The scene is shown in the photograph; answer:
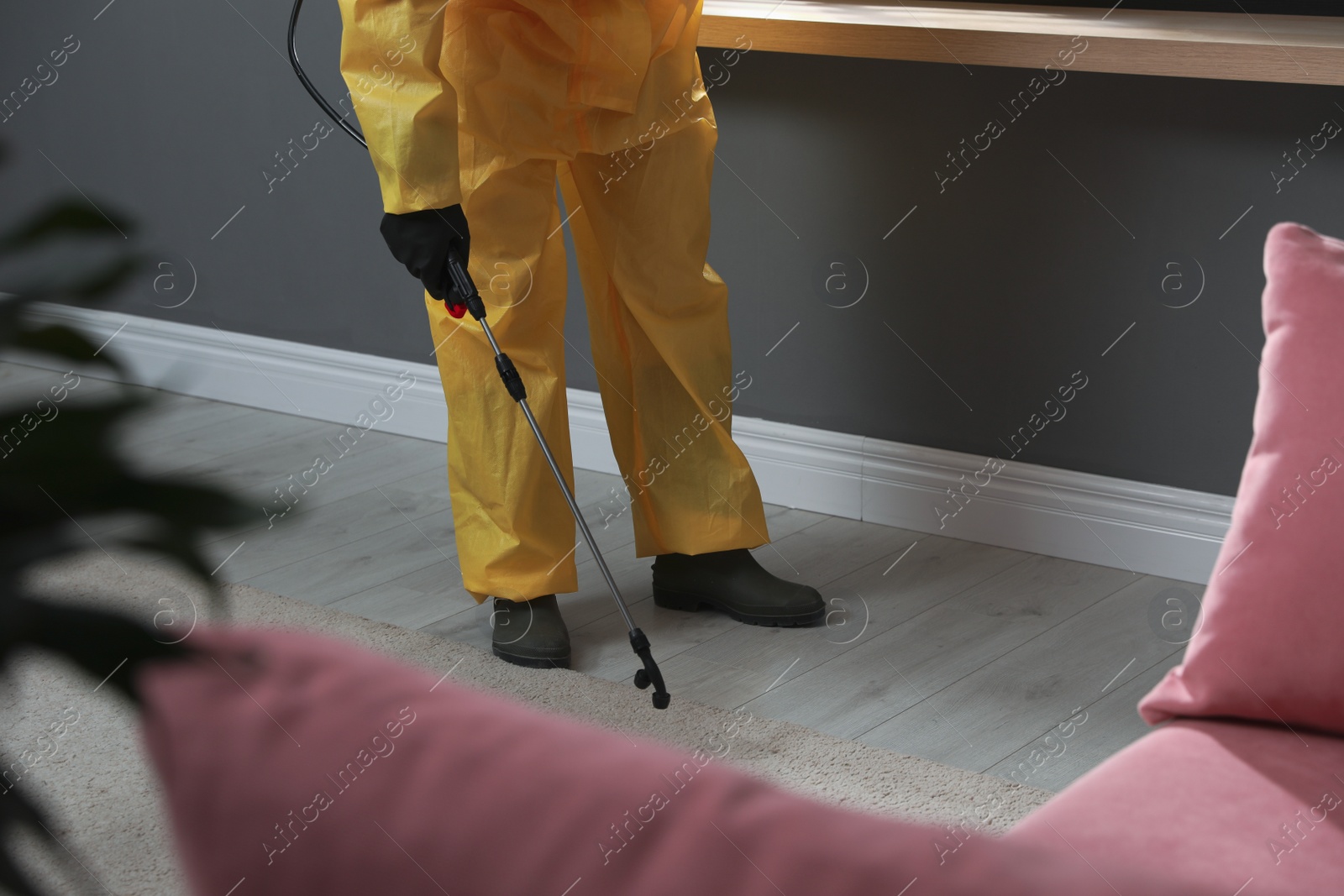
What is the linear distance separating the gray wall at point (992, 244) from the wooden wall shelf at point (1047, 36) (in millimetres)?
95

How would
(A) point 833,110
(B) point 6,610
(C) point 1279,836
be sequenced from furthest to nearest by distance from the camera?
1. (A) point 833,110
2. (C) point 1279,836
3. (B) point 6,610

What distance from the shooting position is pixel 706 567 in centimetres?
214

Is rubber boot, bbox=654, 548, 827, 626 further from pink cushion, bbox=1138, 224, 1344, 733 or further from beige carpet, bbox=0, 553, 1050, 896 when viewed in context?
pink cushion, bbox=1138, 224, 1344, 733

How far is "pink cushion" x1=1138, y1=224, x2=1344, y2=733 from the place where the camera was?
916 millimetres

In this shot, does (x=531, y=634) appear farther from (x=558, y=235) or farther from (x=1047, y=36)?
(x=1047, y=36)

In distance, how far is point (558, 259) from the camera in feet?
6.61

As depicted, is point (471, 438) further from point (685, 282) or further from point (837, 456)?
point (837, 456)

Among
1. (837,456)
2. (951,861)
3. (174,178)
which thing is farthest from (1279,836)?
(174,178)

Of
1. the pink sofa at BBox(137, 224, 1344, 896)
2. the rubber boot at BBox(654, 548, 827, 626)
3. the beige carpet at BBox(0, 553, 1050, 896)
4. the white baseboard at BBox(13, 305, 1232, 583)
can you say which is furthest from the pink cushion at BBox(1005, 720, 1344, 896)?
the white baseboard at BBox(13, 305, 1232, 583)

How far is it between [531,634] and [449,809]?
1696 millimetres

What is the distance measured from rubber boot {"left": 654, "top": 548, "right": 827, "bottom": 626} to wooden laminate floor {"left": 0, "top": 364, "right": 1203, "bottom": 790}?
0.09 ft

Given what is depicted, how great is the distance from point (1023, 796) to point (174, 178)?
2653 millimetres

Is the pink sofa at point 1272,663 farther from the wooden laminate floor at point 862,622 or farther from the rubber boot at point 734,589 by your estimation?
the rubber boot at point 734,589

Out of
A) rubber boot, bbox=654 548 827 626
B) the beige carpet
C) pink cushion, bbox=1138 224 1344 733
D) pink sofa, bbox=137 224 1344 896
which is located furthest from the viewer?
rubber boot, bbox=654 548 827 626
